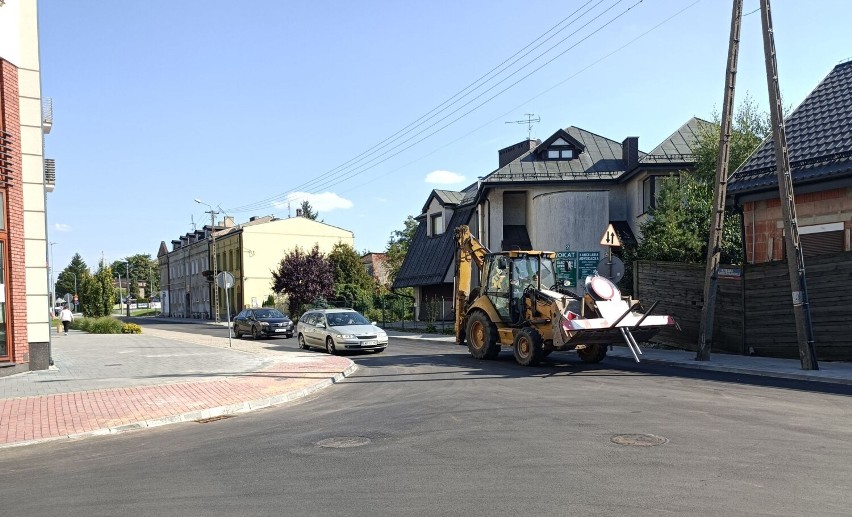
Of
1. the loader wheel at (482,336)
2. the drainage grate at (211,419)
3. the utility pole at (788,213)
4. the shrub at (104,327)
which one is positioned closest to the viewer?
the drainage grate at (211,419)

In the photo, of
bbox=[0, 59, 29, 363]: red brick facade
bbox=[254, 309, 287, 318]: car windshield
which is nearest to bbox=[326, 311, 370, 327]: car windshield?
bbox=[0, 59, 29, 363]: red brick facade

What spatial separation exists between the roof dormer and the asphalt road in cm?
2399

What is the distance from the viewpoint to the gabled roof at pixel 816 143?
1616 centimetres

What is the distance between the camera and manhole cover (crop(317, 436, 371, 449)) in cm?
775

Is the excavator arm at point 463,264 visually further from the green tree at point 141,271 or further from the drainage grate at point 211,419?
the green tree at point 141,271

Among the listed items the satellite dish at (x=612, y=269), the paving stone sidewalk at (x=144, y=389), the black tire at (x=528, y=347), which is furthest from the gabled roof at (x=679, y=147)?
the paving stone sidewalk at (x=144, y=389)

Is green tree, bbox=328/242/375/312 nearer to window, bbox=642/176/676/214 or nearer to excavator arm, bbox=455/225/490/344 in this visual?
window, bbox=642/176/676/214

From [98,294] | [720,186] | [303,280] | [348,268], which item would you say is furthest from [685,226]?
[98,294]

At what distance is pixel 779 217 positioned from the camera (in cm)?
1784

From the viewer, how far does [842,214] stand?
1612cm

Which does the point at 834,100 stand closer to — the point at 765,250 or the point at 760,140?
the point at 765,250

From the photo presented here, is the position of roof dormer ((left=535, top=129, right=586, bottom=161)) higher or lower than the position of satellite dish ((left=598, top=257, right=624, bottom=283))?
higher

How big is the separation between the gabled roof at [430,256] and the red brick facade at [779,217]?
61.2 ft

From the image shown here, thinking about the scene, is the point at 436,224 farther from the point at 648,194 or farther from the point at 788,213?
the point at 788,213
